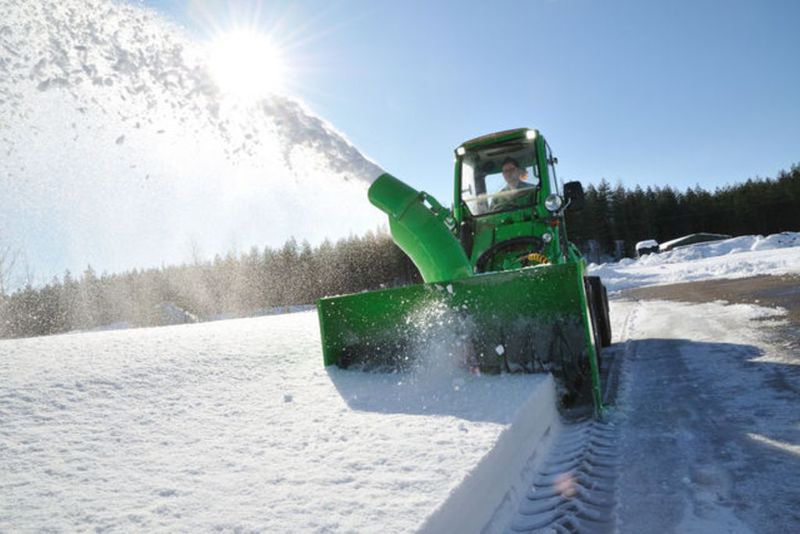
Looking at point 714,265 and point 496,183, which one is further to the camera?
point 714,265

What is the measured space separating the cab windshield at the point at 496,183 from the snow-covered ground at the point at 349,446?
222cm

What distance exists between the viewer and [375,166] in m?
5.85

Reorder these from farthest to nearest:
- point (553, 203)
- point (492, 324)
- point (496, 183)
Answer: point (496, 183)
point (553, 203)
point (492, 324)

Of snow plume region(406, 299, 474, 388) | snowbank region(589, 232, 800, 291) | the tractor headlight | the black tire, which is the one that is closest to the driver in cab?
the tractor headlight

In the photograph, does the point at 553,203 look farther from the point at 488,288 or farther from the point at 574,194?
the point at 488,288

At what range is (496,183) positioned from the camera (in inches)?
222

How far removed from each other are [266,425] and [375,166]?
390 cm

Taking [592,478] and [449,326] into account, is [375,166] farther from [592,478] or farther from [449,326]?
[592,478]

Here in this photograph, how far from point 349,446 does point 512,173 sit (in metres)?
4.07

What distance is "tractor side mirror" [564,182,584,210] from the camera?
499 centimetres

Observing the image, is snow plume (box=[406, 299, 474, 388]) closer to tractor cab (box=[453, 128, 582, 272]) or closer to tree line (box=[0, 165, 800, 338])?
tractor cab (box=[453, 128, 582, 272])

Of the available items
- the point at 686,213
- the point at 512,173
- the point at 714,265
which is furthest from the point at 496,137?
the point at 686,213

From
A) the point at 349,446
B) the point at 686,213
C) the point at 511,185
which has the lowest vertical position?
the point at 349,446

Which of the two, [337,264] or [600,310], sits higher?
[337,264]
